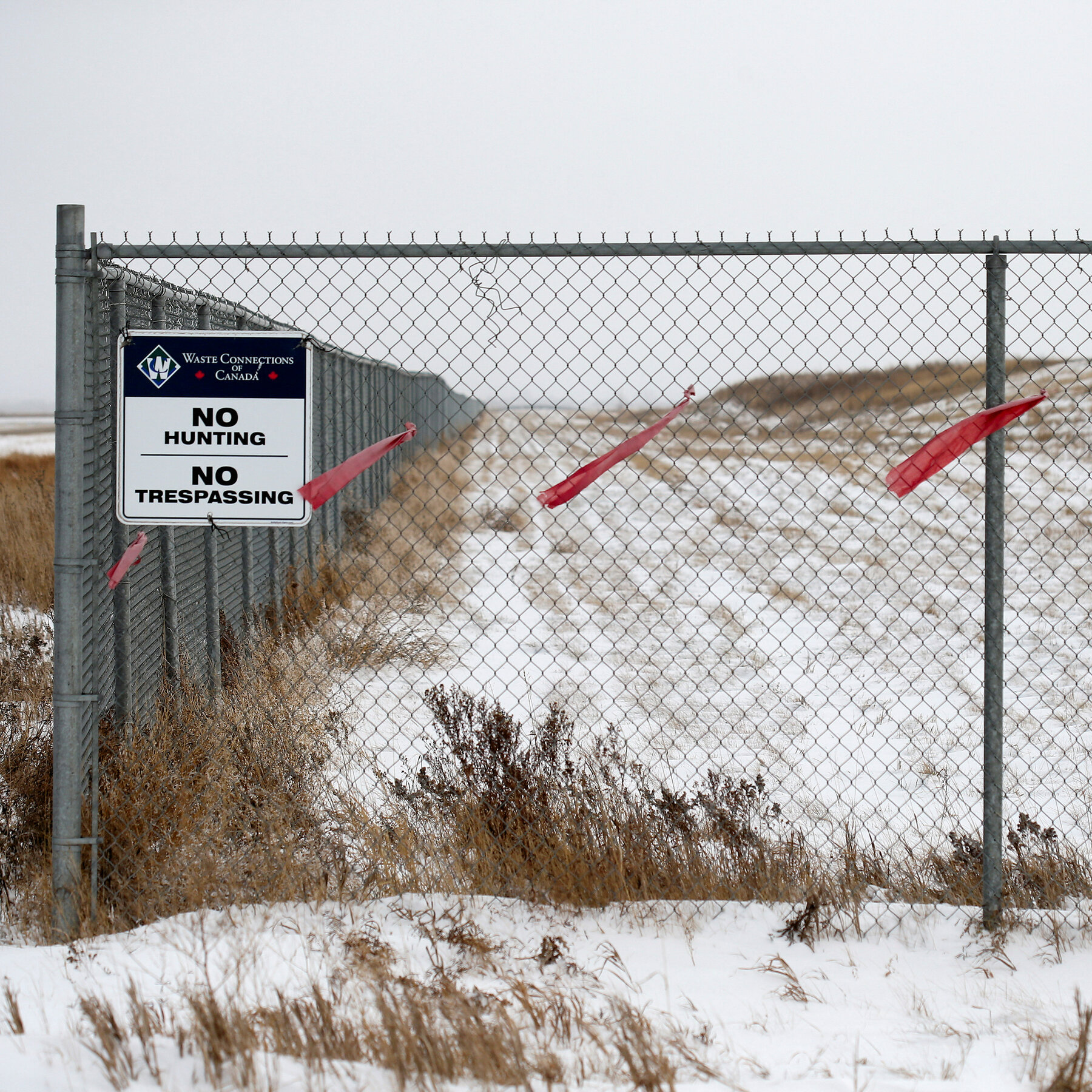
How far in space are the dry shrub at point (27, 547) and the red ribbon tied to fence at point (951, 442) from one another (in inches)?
236

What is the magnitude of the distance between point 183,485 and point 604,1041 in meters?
2.29

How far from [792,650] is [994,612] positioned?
17.6ft

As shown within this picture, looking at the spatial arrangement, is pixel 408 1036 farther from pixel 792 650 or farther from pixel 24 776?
pixel 792 650

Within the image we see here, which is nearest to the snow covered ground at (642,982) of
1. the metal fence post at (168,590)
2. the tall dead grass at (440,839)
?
the tall dead grass at (440,839)

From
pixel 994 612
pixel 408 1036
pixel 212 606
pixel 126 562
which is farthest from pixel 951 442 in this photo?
pixel 212 606

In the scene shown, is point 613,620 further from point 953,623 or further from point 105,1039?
point 105,1039

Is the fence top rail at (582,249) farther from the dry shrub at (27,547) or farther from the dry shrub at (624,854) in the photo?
the dry shrub at (27,547)

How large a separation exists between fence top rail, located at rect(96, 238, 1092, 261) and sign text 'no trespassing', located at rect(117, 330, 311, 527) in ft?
0.93

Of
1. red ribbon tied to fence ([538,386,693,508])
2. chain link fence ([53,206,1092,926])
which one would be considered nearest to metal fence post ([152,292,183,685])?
chain link fence ([53,206,1092,926])

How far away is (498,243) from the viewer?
3.60 m

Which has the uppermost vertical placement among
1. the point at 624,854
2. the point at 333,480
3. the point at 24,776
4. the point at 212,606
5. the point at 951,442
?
the point at 951,442

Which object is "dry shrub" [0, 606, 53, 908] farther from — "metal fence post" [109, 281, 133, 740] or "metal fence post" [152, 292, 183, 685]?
"metal fence post" [152, 292, 183, 685]

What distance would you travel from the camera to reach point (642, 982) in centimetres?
333

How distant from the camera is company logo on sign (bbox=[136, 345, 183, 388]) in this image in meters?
3.66
